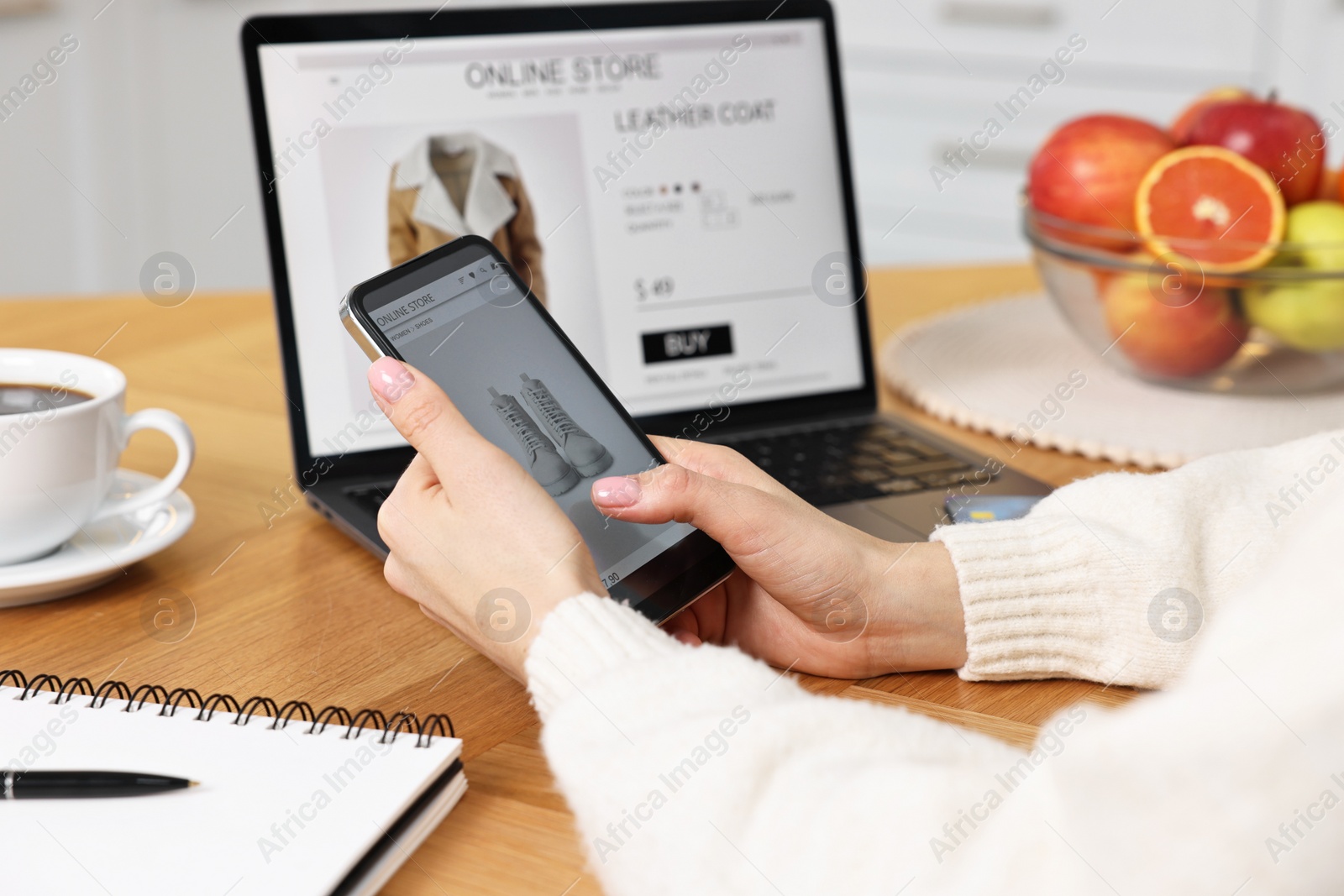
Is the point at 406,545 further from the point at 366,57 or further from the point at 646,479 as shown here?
the point at 366,57

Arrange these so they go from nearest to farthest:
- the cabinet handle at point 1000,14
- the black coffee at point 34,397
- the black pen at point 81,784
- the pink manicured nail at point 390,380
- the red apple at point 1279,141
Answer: the black pen at point 81,784 < the pink manicured nail at point 390,380 < the black coffee at point 34,397 < the red apple at point 1279,141 < the cabinet handle at point 1000,14

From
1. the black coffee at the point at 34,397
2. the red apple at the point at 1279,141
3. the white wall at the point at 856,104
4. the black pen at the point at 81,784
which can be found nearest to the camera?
the black pen at the point at 81,784

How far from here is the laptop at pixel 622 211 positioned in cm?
79

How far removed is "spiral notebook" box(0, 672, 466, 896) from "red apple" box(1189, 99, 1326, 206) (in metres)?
0.75

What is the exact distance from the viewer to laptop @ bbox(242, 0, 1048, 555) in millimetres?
795

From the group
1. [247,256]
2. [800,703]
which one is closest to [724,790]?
[800,703]

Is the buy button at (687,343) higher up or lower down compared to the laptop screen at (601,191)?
lower down

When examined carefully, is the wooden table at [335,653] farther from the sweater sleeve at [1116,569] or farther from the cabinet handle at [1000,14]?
the cabinet handle at [1000,14]

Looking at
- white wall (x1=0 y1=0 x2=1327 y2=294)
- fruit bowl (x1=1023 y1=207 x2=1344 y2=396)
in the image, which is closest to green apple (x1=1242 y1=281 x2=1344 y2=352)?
fruit bowl (x1=1023 y1=207 x2=1344 y2=396)

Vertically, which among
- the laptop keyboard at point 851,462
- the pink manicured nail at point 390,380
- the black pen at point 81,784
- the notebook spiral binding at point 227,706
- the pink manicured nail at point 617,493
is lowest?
the laptop keyboard at point 851,462

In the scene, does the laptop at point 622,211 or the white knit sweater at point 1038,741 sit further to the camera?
the laptop at point 622,211

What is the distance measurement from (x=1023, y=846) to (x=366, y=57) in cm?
70

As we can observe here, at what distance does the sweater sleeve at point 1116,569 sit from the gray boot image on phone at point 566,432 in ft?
0.62

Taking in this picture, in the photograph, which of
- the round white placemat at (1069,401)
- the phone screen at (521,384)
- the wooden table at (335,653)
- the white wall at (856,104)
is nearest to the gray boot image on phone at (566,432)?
the phone screen at (521,384)
